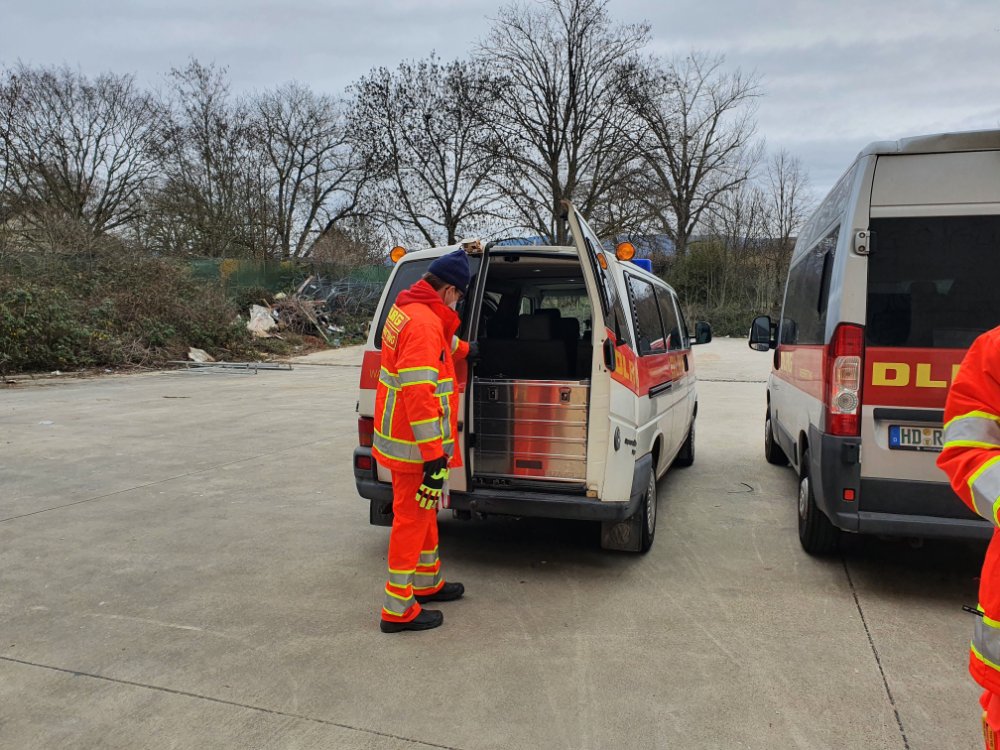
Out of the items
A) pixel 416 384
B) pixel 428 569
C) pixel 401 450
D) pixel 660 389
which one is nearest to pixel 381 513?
pixel 428 569

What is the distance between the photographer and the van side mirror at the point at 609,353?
379 centimetres

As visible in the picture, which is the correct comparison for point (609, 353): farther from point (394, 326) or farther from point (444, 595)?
point (444, 595)

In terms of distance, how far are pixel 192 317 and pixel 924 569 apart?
1981cm

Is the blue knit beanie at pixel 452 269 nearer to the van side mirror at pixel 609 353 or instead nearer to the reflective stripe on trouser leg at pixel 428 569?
the van side mirror at pixel 609 353

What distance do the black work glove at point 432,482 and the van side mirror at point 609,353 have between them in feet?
3.51

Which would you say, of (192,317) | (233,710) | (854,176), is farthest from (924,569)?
(192,317)

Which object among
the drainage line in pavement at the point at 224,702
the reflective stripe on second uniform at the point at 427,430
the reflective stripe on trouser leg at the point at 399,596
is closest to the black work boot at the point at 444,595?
the reflective stripe on trouser leg at the point at 399,596

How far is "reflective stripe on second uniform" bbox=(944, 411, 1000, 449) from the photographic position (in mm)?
1582

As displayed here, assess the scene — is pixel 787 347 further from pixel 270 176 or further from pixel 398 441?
pixel 270 176

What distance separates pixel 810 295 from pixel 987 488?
3.42 m

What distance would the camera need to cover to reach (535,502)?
394 cm

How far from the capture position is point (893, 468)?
11.9 feet

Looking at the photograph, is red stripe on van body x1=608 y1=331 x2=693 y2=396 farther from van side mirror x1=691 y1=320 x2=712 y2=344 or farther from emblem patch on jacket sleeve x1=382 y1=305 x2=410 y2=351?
van side mirror x1=691 y1=320 x2=712 y2=344

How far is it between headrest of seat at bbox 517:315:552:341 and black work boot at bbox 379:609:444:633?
202cm
